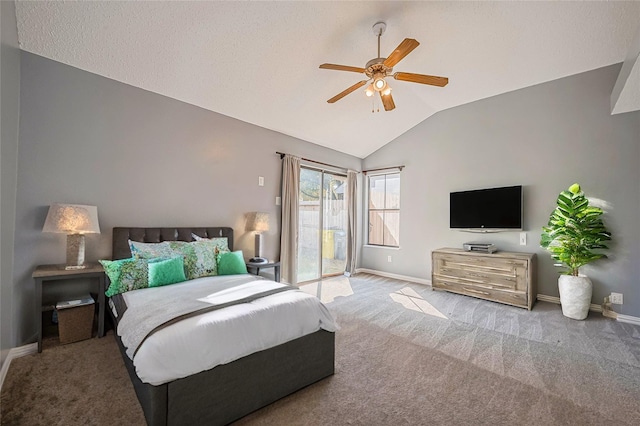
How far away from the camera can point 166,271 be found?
261 centimetres

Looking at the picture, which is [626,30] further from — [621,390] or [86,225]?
[86,225]

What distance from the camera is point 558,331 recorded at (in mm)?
3027

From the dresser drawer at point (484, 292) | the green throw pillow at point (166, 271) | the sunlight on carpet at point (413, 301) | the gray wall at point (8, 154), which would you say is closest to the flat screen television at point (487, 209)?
the dresser drawer at point (484, 292)

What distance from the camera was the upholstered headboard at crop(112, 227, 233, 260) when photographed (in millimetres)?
2910

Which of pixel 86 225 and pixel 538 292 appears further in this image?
pixel 538 292

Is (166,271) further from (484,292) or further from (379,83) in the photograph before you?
(484,292)

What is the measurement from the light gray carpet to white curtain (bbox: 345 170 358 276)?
2.44 meters

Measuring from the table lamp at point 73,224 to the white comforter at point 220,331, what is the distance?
0.80 meters

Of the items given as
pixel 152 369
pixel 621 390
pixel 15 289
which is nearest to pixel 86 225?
pixel 15 289

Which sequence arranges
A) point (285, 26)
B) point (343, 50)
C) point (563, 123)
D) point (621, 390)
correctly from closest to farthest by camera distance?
point (621, 390) < point (285, 26) < point (343, 50) < point (563, 123)

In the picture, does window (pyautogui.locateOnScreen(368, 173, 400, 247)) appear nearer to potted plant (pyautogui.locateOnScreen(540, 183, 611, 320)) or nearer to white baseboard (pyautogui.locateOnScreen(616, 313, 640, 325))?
potted plant (pyautogui.locateOnScreen(540, 183, 611, 320))

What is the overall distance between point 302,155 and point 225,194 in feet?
5.44

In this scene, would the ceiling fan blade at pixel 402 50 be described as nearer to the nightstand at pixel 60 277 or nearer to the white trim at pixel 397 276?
the nightstand at pixel 60 277

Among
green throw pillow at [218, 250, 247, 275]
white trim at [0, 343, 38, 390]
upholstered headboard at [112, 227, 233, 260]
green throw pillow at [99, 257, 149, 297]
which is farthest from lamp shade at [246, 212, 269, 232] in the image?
white trim at [0, 343, 38, 390]
